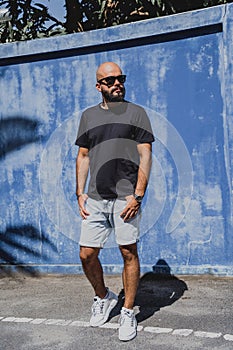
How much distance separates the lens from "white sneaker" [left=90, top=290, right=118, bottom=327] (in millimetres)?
4199

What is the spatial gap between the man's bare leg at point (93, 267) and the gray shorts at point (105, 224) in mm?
51

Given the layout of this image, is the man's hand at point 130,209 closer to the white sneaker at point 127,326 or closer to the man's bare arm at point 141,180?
the man's bare arm at point 141,180

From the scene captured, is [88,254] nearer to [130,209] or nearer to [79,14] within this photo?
[130,209]

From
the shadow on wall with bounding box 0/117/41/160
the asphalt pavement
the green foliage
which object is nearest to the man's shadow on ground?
the asphalt pavement

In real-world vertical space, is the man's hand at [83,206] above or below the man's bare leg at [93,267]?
above

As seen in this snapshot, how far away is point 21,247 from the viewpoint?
238 inches

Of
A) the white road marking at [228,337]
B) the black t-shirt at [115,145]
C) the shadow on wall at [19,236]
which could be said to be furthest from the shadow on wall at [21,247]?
the white road marking at [228,337]

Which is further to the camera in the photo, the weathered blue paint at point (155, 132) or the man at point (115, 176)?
the weathered blue paint at point (155, 132)

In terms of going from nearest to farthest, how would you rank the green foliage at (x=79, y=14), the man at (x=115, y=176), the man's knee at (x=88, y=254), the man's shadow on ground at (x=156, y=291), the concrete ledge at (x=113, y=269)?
the man at (x=115, y=176)
the man's knee at (x=88, y=254)
the man's shadow on ground at (x=156, y=291)
the concrete ledge at (x=113, y=269)
the green foliage at (x=79, y=14)

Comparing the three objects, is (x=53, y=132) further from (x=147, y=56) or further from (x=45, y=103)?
(x=147, y=56)

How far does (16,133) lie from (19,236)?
3.47 feet

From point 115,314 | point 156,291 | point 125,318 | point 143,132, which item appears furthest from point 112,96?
point 156,291

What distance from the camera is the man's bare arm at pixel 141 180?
402 centimetres

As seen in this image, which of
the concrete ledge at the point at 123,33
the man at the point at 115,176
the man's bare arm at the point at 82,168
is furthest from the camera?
the concrete ledge at the point at 123,33
